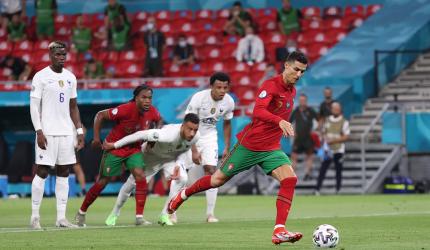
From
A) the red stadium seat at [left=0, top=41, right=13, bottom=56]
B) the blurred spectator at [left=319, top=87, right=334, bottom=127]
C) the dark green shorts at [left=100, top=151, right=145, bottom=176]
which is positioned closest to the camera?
the dark green shorts at [left=100, top=151, right=145, bottom=176]

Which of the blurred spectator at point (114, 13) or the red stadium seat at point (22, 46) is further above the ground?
the blurred spectator at point (114, 13)

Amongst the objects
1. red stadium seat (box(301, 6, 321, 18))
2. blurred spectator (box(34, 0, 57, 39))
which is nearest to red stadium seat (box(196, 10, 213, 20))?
red stadium seat (box(301, 6, 321, 18))

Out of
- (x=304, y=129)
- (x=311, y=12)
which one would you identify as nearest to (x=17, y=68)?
(x=311, y=12)

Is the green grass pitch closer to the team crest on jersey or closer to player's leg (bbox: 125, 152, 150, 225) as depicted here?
player's leg (bbox: 125, 152, 150, 225)

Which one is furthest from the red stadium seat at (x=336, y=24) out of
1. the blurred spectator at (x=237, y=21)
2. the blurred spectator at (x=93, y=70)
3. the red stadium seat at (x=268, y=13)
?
the blurred spectator at (x=93, y=70)

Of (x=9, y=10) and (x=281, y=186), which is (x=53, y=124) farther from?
(x=9, y=10)

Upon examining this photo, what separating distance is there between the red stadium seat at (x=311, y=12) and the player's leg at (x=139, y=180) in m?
19.3

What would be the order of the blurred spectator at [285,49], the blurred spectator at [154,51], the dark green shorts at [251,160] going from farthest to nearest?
the blurred spectator at [154,51] < the blurred spectator at [285,49] < the dark green shorts at [251,160]

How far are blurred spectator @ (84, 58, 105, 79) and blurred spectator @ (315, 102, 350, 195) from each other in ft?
25.2

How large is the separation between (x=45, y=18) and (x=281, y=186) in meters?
25.7

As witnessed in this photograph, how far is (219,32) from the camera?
119 feet

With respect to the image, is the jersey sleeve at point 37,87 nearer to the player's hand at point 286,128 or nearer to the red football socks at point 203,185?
the red football socks at point 203,185

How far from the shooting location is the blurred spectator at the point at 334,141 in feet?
95.5

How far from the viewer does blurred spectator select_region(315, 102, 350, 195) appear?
2909 centimetres
